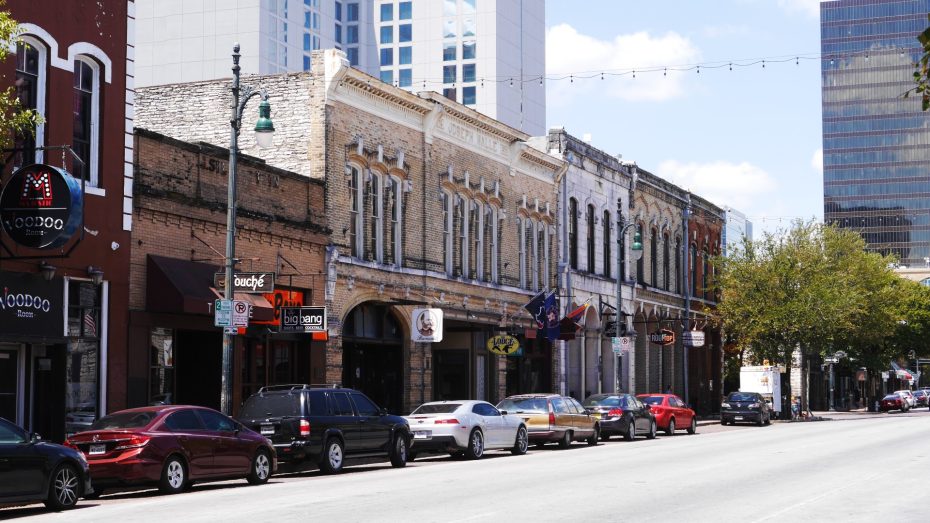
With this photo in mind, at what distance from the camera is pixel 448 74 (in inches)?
4567

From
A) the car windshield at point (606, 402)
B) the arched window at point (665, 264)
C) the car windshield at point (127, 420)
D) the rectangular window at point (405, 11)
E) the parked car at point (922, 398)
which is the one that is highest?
the rectangular window at point (405, 11)

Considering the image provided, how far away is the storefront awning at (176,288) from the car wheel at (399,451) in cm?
489

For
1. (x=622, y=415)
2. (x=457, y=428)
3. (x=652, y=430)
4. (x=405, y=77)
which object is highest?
(x=405, y=77)

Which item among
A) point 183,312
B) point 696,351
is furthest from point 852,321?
point 183,312

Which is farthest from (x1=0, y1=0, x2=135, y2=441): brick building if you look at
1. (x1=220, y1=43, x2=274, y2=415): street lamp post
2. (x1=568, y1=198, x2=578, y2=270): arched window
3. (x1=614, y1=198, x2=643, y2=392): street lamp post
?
(x1=568, y1=198, x2=578, y2=270): arched window

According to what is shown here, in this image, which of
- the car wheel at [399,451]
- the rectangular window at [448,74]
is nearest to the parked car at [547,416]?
the car wheel at [399,451]

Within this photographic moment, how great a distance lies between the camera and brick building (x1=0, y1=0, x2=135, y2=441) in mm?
22766

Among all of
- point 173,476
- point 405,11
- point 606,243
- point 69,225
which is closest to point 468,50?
point 405,11

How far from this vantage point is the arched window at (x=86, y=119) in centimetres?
2511

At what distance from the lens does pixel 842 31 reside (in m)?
180

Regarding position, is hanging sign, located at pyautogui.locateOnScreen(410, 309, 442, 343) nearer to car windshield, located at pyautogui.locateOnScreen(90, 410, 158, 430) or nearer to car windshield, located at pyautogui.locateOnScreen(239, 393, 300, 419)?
car windshield, located at pyautogui.locateOnScreen(239, 393, 300, 419)

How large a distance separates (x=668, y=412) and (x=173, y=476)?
26057mm

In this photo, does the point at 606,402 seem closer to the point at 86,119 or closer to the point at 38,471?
the point at 86,119

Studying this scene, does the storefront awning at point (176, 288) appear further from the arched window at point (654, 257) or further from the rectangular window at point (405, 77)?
the rectangular window at point (405, 77)
